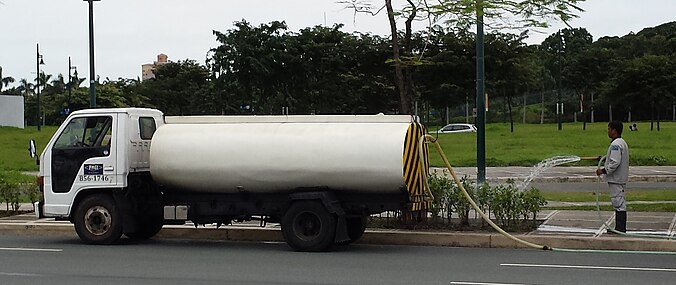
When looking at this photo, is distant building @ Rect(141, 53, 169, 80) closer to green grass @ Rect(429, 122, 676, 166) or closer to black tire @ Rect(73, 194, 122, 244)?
green grass @ Rect(429, 122, 676, 166)

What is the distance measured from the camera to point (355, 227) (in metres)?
13.7

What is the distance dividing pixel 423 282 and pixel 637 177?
16.8 m

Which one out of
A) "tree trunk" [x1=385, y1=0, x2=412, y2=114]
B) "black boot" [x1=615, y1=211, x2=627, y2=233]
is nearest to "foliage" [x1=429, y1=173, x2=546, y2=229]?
"black boot" [x1=615, y1=211, x2=627, y2=233]

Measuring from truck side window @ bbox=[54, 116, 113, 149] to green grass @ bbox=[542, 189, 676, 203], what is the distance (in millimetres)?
10001

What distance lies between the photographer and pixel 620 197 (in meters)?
13.4

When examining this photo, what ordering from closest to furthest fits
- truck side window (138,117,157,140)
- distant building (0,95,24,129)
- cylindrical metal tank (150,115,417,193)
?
cylindrical metal tank (150,115,417,193)
truck side window (138,117,157,140)
distant building (0,95,24,129)

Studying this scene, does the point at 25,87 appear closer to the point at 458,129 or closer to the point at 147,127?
the point at 458,129

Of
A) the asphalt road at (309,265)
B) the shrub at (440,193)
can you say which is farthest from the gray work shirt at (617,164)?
the shrub at (440,193)

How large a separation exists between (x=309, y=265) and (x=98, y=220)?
3.89m

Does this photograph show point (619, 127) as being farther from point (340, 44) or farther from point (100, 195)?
point (340, 44)

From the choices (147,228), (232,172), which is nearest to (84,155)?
(147,228)

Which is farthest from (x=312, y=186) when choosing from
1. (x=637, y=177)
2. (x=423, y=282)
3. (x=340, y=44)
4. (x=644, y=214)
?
(x=340, y=44)

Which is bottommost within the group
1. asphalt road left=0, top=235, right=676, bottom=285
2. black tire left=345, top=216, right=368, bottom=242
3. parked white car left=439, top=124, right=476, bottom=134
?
asphalt road left=0, top=235, right=676, bottom=285

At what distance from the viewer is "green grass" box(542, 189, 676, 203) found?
1905 cm
